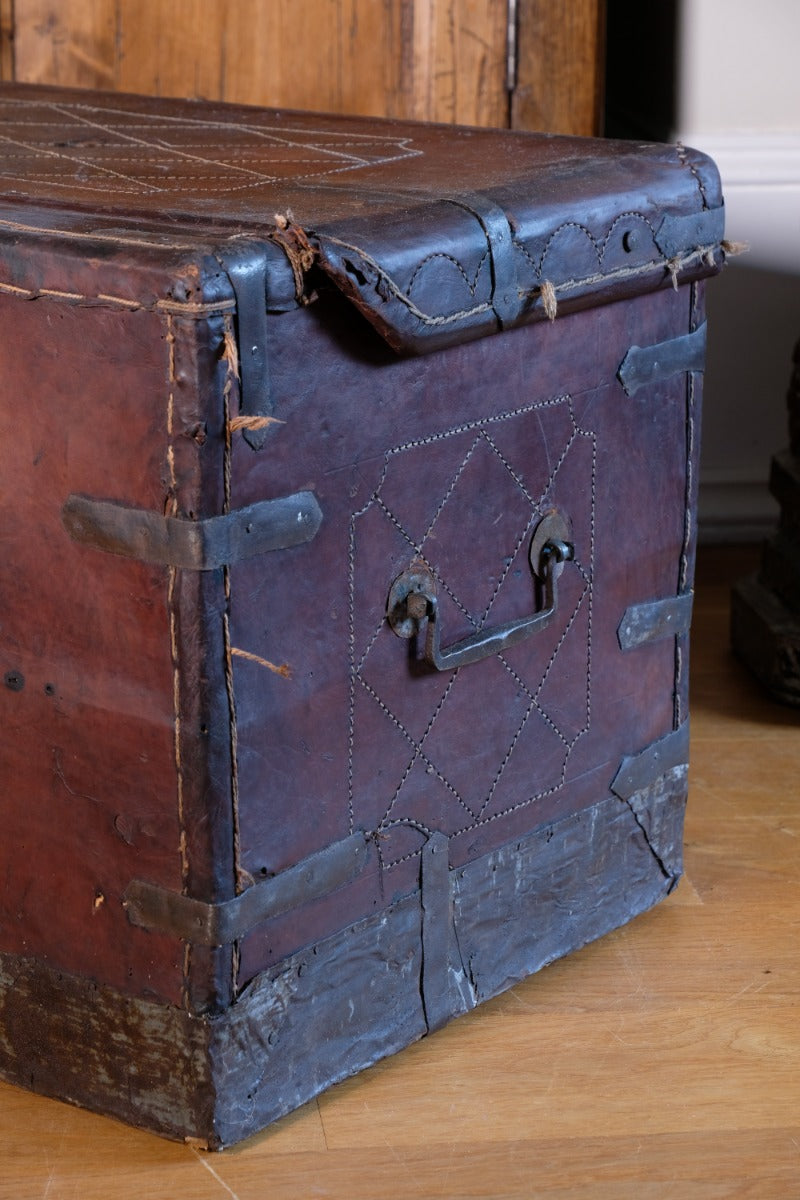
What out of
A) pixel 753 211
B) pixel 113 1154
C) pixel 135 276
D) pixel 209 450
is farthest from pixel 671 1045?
pixel 753 211

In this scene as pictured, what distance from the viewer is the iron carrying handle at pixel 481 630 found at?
1.21 meters

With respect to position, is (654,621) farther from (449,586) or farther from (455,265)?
(455,265)

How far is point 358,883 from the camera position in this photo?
1231 mm

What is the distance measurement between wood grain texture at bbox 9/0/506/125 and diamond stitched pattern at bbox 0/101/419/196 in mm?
386

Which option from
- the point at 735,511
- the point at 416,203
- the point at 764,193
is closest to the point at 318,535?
the point at 416,203

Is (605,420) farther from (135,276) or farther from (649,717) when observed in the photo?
(135,276)

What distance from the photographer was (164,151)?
1510mm

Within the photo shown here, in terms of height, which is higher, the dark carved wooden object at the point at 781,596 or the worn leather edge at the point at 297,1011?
the dark carved wooden object at the point at 781,596

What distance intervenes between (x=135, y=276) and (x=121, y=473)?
4.8 inches

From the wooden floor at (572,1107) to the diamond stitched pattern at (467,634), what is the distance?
0.55 feet

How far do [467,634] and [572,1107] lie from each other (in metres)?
0.34

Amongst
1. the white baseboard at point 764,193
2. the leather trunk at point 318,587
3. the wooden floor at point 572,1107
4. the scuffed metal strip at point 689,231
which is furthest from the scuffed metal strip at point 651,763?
the white baseboard at point 764,193

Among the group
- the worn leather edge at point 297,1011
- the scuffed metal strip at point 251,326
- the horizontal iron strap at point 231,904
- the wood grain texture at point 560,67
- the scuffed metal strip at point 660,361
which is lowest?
the worn leather edge at point 297,1011

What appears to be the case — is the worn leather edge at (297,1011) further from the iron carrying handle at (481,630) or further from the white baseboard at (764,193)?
the white baseboard at (764,193)
